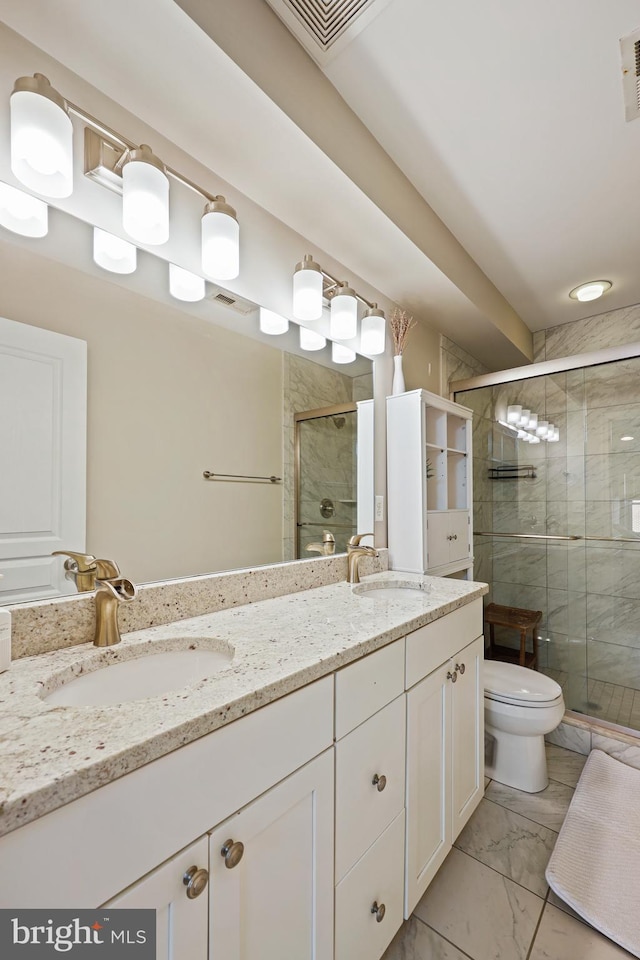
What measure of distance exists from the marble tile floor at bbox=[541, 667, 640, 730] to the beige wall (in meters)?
2.01

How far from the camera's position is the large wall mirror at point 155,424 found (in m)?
0.93

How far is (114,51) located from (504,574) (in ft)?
9.58

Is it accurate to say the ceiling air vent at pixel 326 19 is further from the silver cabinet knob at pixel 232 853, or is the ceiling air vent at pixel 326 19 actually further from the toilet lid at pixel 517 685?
the toilet lid at pixel 517 685

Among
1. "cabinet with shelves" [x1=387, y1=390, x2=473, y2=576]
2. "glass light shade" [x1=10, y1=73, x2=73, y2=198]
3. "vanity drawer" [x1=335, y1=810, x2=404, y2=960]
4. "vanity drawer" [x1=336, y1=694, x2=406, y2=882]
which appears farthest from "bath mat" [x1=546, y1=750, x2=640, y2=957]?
"glass light shade" [x1=10, y1=73, x2=73, y2=198]

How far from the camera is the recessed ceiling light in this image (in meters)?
2.52

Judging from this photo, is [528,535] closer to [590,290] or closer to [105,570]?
[590,290]

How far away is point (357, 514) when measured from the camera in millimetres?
1895

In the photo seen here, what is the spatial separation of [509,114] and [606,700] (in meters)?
2.73

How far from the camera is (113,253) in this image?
3.56ft

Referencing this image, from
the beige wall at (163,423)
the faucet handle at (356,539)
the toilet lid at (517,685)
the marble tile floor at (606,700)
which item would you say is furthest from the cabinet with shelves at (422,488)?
the marble tile floor at (606,700)

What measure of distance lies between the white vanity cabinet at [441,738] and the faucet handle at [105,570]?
77 centimetres

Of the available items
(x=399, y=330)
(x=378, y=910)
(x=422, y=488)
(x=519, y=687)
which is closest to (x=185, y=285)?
(x=399, y=330)

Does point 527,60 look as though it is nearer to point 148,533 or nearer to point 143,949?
point 148,533

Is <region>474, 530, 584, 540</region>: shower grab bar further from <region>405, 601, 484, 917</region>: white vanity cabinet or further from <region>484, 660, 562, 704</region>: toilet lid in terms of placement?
<region>405, 601, 484, 917</region>: white vanity cabinet
